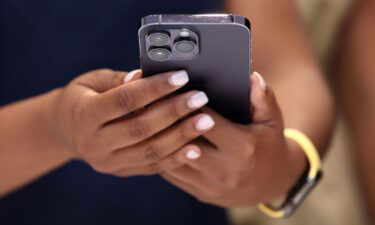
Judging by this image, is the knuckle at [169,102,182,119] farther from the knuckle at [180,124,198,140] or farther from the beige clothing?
the beige clothing

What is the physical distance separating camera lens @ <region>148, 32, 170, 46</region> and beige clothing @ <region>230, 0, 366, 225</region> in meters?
0.34

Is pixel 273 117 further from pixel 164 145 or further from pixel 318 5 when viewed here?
pixel 318 5

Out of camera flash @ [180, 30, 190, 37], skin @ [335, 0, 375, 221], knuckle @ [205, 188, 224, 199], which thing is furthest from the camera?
skin @ [335, 0, 375, 221]

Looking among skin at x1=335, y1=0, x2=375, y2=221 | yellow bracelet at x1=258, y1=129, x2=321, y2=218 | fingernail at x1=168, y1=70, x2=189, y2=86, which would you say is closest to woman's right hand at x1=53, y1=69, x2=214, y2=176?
fingernail at x1=168, y1=70, x2=189, y2=86

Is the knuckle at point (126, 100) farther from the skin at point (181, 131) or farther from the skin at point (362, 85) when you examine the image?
the skin at point (362, 85)

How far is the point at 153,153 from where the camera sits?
0.40m

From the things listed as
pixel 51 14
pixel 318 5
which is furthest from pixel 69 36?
pixel 318 5

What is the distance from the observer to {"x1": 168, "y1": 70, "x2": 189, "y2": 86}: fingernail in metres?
0.36

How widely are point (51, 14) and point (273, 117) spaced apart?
220 millimetres

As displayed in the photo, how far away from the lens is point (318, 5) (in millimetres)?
670

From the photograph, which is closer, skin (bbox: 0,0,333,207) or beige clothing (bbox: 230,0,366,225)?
skin (bbox: 0,0,333,207)

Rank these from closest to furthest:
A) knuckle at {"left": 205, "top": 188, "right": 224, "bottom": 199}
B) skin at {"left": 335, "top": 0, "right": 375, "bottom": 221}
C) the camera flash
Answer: the camera flash → knuckle at {"left": 205, "top": 188, "right": 224, "bottom": 199} → skin at {"left": 335, "top": 0, "right": 375, "bottom": 221}

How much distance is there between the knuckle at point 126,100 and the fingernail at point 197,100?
0.11ft

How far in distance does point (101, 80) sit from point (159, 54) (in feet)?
0.24
